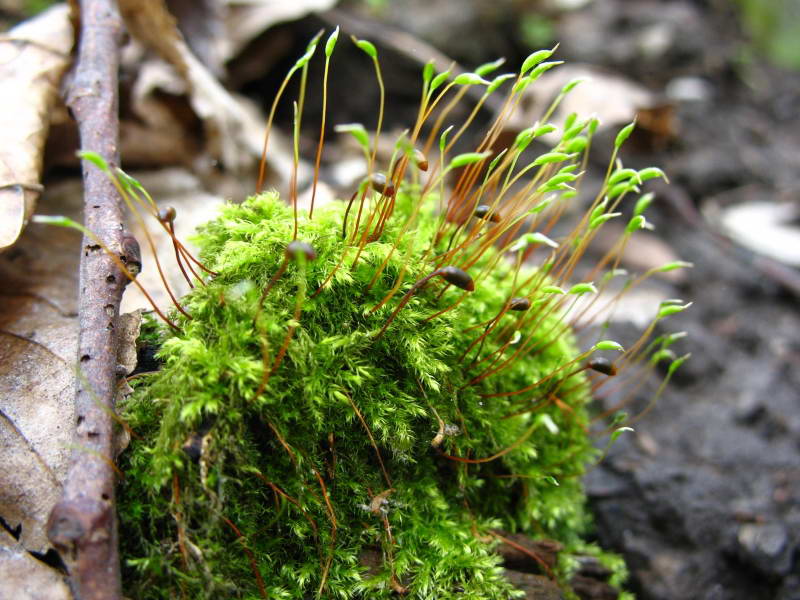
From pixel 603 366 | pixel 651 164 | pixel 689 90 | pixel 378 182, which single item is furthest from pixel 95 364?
pixel 689 90

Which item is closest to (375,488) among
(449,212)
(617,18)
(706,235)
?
(449,212)

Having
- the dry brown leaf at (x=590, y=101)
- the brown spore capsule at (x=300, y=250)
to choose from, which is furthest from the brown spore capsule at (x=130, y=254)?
the dry brown leaf at (x=590, y=101)

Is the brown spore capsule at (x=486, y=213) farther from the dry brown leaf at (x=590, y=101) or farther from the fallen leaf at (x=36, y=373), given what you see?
the dry brown leaf at (x=590, y=101)

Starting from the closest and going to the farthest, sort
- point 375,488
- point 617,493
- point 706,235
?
point 375,488, point 617,493, point 706,235

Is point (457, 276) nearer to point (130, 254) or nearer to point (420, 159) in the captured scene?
point (420, 159)

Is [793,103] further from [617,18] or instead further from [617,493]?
[617,493]

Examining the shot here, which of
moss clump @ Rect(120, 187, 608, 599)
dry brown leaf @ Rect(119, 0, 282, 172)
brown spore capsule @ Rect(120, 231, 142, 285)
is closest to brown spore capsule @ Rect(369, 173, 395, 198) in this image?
moss clump @ Rect(120, 187, 608, 599)
